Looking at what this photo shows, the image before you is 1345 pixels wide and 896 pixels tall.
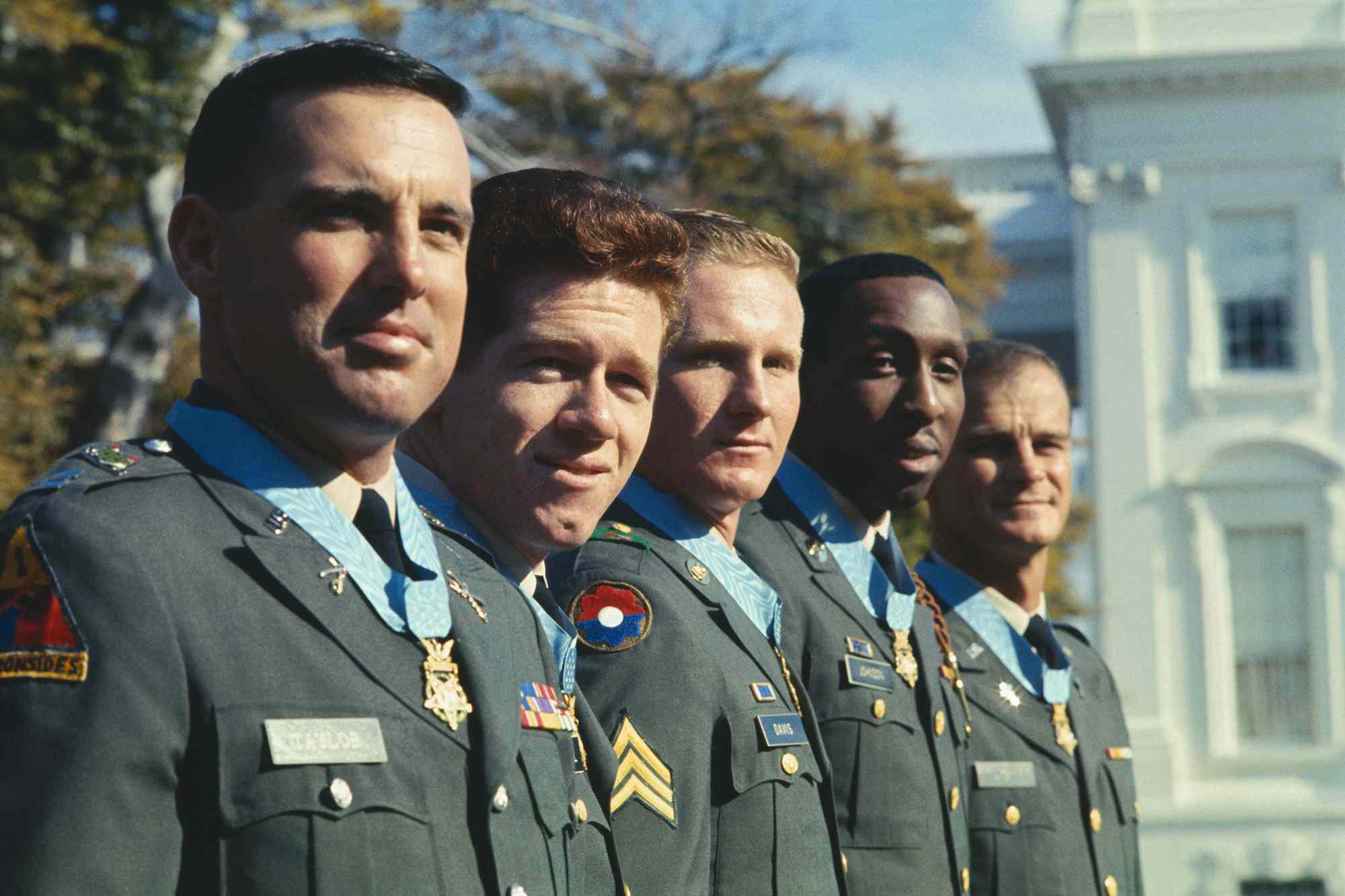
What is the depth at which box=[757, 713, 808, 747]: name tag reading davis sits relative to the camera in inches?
135

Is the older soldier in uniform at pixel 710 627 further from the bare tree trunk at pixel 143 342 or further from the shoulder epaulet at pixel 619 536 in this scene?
the bare tree trunk at pixel 143 342

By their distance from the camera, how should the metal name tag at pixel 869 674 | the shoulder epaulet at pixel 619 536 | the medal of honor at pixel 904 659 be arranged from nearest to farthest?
1. the shoulder epaulet at pixel 619 536
2. the metal name tag at pixel 869 674
3. the medal of honor at pixel 904 659

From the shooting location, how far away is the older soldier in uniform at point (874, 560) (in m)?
3.94

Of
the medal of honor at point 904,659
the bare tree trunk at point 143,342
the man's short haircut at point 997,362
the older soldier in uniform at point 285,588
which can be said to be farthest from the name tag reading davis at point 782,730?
the bare tree trunk at point 143,342

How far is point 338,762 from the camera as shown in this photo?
7.52ft

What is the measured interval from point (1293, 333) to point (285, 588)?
72.6 ft

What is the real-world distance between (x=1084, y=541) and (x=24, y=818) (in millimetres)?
22296

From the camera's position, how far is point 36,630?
217 cm

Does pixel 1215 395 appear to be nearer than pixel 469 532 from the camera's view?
No

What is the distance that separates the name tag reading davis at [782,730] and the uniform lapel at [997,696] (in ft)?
5.29

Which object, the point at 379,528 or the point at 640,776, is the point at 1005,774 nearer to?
the point at 640,776

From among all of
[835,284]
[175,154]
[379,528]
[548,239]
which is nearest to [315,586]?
[379,528]

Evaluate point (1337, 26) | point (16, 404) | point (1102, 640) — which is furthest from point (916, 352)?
point (1337, 26)

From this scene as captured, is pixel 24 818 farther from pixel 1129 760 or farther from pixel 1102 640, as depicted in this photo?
pixel 1102 640
